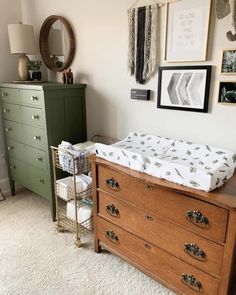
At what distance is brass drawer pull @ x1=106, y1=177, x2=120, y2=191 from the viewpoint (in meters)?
1.67

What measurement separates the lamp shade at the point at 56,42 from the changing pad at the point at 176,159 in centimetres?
122

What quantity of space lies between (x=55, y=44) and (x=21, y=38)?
317 mm

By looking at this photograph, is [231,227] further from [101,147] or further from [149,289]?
[101,147]

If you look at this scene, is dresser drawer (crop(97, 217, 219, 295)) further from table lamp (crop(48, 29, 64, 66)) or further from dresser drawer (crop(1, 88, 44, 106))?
table lamp (crop(48, 29, 64, 66))

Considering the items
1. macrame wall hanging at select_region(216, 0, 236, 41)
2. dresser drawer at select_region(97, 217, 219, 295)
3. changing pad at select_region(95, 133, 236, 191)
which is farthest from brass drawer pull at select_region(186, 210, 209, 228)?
macrame wall hanging at select_region(216, 0, 236, 41)

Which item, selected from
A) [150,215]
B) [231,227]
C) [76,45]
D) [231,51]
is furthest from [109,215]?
[76,45]

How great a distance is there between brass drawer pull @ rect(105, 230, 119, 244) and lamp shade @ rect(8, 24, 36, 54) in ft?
6.08

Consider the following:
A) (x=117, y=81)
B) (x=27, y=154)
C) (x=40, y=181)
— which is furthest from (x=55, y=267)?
(x=117, y=81)

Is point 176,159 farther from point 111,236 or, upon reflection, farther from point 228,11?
point 228,11

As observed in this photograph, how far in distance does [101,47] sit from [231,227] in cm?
171

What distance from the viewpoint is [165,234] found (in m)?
1.50

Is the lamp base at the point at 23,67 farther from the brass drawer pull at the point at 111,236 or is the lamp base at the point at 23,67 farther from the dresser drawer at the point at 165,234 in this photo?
the brass drawer pull at the point at 111,236

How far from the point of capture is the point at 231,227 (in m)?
1.21

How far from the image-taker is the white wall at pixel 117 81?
65.4 inches
